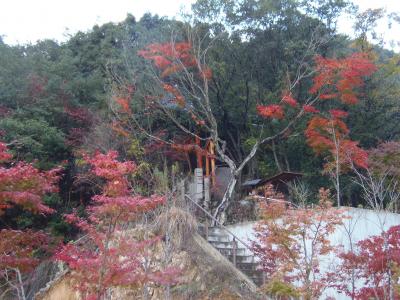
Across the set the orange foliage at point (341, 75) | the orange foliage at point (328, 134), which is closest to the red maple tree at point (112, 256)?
the orange foliage at point (328, 134)

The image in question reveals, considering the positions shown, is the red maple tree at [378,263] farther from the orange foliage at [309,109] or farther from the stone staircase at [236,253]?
the orange foliage at [309,109]

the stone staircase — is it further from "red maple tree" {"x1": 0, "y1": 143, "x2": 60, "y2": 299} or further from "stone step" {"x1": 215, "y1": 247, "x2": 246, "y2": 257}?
"red maple tree" {"x1": 0, "y1": 143, "x2": 60, "y2": 299}

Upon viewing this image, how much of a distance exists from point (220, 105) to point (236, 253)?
24.7ft

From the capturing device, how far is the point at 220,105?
1928cm

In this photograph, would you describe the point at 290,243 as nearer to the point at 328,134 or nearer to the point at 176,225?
the point at 176,225

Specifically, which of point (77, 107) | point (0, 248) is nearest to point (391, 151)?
point (77, 107)

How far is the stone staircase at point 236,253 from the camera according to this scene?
12180mm

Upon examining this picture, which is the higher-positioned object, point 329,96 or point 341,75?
point 341,75

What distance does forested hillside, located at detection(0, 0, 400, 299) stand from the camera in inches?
653

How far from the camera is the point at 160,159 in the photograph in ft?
57.1

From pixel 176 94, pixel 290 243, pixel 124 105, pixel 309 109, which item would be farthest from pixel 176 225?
Answer: pixel 309 109

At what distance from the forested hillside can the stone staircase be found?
1.82 meters

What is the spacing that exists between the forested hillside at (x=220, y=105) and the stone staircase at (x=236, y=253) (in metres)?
1.82

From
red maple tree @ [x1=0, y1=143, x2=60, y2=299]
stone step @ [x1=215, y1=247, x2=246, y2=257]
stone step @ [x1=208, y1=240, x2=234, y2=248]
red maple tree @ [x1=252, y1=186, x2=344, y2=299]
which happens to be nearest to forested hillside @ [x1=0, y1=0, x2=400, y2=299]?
stone step @ [x1=208, y1=240, x2=234, y2=248]
